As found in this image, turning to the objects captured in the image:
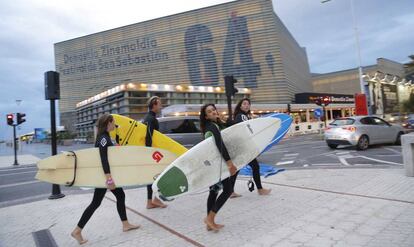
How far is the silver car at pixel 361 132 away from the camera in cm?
1230

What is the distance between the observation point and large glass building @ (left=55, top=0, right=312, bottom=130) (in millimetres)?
64875

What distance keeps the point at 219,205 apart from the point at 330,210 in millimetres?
1797

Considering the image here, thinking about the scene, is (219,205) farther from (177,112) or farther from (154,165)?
(177,112)

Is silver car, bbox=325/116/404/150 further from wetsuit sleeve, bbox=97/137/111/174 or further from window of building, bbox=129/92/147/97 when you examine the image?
window of building, bbox=129/92/147/97

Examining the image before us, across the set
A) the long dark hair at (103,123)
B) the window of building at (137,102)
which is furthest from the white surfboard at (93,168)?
the window of building at (137,102)

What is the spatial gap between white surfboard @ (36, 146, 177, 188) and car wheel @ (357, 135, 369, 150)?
973 centimetres

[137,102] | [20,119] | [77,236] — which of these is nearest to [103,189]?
[77,236]

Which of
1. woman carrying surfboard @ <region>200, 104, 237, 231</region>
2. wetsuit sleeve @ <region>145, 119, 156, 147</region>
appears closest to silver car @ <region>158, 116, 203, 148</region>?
wetsuit sleeve @ <region>145, 119, 156, 147</region>

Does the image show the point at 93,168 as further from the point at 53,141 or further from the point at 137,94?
the point at 137,94

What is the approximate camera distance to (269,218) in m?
4.61

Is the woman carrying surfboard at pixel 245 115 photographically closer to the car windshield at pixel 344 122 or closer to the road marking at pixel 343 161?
the road marking at pixel 343 161

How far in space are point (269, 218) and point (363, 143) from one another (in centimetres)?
938

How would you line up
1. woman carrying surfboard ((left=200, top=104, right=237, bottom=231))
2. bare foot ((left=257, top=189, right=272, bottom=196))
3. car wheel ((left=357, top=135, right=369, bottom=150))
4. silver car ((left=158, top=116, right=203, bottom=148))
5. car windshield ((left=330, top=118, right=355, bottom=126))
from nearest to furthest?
1. woman carrying surfboard ((left=200, top=104, right=237, bottom=231))
2. bare foot ((left=257, top=189, right=272, bottom=196))
3. silver car ((left=158, top=116, right=203, bottom=148))
4. car wheel ((left=357, top=135, right=369, bottom=150))
5. car windshield ((left=330, top=118, right=355, bottom=126))

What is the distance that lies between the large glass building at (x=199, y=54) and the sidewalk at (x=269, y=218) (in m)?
57.0
